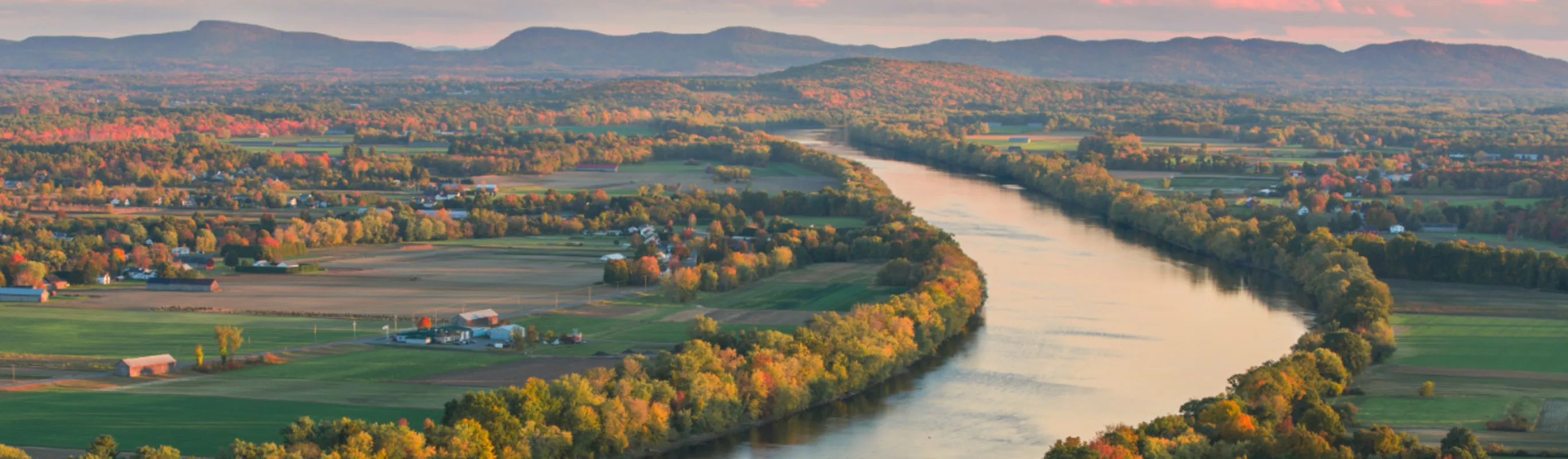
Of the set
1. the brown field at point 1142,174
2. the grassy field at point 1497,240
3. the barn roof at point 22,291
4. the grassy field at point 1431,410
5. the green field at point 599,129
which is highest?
the grassy field at point 1431,410

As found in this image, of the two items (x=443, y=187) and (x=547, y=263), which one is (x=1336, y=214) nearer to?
(x=547, y=263)

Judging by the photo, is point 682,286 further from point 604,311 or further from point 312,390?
point 312,390

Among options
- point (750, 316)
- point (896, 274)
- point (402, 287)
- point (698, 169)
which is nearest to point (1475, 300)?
point (896, 274)

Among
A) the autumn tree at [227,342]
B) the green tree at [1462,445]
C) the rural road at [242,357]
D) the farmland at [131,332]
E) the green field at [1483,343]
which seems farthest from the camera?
the farmland at [131,332]

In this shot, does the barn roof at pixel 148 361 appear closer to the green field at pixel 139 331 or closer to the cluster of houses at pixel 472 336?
the green field at pixel 139 331

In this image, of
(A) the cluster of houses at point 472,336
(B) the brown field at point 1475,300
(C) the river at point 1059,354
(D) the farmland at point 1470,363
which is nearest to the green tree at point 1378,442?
(D) the farmland at point 1470,363

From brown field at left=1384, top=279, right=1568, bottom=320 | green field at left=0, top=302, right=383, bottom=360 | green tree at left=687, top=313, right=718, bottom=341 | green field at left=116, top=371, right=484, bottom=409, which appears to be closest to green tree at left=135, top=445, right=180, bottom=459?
green field at left=116, top=371, right=484, bottom=409
